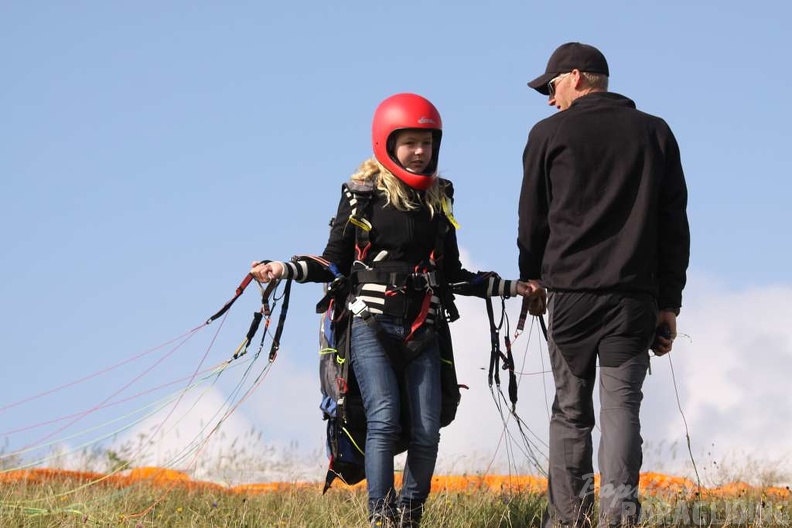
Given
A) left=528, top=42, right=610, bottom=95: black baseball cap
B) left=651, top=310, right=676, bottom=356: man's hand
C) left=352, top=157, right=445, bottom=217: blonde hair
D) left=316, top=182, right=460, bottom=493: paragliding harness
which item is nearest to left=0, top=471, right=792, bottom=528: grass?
left=316, top=182, right=460, bottom=493: paragliding harness

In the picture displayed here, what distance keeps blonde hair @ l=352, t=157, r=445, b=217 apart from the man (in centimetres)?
57

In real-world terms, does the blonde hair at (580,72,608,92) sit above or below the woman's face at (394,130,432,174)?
above

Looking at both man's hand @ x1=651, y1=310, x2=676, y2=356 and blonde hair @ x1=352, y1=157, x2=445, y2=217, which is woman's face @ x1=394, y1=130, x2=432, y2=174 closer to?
blonde hair @ x1=352, y1=157, x2=445, y2=217

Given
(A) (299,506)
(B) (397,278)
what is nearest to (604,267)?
(B) (397,278)

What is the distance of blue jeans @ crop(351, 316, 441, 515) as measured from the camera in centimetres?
618

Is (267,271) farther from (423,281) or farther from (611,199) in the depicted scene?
(611,199)

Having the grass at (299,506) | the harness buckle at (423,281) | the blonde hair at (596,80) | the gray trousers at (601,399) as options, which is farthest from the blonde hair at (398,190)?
the grass at (299,506)

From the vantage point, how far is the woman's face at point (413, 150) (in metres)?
6.62

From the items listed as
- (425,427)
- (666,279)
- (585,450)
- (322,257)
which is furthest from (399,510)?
(666,279)

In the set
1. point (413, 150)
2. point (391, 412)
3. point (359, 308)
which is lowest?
point (391, 412)

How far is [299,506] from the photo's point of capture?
7496mm

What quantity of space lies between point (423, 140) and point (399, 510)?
2141mm

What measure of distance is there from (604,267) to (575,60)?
4.02ft

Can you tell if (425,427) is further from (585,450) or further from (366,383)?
(585,450)
